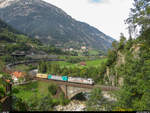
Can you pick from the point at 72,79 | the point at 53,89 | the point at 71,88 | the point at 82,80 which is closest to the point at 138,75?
the point at 82,80

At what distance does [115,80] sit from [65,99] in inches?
605

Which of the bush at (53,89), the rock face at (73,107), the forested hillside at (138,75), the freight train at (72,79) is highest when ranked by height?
the forested hillside at (138,75)

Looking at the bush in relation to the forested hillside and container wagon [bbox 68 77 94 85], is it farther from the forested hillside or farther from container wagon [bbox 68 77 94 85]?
the forested hillside

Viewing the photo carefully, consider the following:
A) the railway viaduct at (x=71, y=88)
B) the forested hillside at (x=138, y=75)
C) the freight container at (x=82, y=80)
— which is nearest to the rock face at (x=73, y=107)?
the railway viaduct at (x=71, y=88)

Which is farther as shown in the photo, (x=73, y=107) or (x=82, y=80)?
(x=82, y=80)

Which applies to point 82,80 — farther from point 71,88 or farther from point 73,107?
point 73,107

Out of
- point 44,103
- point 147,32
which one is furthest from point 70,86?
point 147,32

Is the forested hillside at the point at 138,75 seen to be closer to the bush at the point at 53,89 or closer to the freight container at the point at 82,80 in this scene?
the freight container at the point at 82,80

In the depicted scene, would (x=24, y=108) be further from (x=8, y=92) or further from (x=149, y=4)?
(x=149, y=4)

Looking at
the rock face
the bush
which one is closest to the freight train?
the bush

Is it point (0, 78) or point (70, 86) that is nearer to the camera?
point (0, 78)

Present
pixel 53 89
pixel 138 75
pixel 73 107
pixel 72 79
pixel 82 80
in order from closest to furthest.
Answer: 1. pixel 138 75
2. pixel 73 107
3. pixel 82 80
4. pixel 53 89
5. pixel 72 79

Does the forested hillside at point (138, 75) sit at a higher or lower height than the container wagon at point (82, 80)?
higher

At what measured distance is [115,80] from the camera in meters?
33.3
